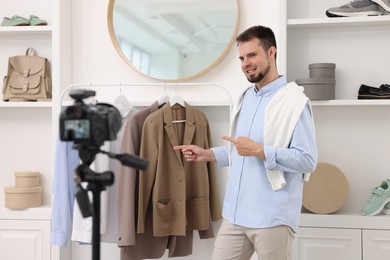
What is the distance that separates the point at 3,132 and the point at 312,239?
2.05 meters

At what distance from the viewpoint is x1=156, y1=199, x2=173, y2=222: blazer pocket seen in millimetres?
2891

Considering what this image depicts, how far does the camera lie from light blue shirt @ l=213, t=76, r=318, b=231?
950 mm

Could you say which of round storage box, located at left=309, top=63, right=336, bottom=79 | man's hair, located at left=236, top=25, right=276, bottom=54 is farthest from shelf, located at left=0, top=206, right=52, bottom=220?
round storage box, located at left=309, top=63, right=336, bottom=79

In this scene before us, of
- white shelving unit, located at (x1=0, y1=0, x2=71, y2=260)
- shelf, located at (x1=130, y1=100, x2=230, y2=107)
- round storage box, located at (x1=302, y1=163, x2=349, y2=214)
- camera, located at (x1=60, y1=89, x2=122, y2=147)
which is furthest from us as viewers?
white shelving unit, located at (x1=0, y1=0, x2=71, y2=260)

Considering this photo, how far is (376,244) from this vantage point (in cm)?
287

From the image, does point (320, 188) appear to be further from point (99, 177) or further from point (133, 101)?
point (99, 177)

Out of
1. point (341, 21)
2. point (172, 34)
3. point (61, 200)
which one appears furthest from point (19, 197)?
point (341, 21)

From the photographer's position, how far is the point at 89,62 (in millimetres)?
3373

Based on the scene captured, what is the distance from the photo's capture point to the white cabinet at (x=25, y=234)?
3148mm

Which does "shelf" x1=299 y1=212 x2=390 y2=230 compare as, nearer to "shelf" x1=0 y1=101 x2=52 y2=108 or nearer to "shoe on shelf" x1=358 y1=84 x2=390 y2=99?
"shoe on shelf" x1=358 y1=84 x2=390 y2=99

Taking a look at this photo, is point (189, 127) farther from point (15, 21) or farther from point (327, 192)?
point (15, 21)

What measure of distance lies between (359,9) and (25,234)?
232 cm

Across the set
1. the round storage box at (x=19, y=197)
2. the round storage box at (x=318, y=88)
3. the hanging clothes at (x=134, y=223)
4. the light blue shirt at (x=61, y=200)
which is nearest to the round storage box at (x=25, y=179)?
the round storage box at (x=19, y=197)

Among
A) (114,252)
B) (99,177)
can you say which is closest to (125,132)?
(114,252)
